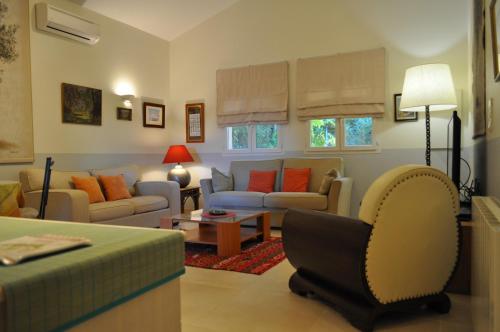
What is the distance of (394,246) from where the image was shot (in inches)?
78.6

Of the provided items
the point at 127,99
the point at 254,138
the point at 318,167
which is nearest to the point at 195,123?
the point at 254,138

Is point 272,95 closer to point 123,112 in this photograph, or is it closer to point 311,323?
point 123,112

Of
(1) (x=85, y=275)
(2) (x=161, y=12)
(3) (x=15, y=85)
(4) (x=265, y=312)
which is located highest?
(2) (x=161, y=12)

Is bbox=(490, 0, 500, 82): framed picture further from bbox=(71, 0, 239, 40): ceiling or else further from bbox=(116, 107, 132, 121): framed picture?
bbox=(116, 107, 132, 121): framed picture

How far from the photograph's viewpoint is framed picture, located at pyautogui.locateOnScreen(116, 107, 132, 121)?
17.6ft

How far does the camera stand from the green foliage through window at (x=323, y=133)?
5.37 meters

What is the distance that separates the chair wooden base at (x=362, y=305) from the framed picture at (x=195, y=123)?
411 cm

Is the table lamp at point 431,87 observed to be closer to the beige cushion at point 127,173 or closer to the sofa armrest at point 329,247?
the sofa armrest at point 329,247

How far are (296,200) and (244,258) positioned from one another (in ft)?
4.30

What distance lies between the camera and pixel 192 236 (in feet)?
12.5

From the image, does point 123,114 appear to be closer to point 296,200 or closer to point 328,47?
point 296,200

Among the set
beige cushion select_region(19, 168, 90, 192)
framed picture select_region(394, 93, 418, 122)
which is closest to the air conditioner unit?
beige cushion select_region(19, 168, 90, 192)

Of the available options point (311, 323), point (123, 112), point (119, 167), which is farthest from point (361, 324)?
point (123, 112)

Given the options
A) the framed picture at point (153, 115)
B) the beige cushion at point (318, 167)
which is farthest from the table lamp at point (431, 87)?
the framed picture at point (153, 115)
